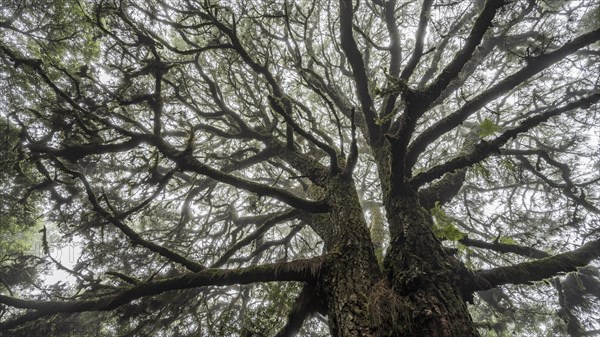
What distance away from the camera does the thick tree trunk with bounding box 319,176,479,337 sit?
2229mm

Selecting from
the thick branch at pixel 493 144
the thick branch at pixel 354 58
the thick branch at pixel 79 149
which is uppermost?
the thick branch at pixel 354 58

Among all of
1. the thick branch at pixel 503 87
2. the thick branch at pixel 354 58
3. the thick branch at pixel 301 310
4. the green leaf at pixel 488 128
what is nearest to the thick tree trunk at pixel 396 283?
the thick branch at pixel 301 310

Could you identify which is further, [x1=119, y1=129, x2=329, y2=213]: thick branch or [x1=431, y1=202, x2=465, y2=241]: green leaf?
[x1=431, y1=202, x2=465, y2=241]: green leaf

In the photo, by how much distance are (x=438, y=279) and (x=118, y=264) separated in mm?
5632

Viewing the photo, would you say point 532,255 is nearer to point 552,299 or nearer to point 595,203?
point 552,299

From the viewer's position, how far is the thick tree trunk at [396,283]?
2.23m

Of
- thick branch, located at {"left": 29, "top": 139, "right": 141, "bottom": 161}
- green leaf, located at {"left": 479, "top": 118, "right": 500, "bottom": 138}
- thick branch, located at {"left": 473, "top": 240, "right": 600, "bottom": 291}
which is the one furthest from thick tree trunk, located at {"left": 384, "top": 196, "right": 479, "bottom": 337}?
thick branch, located at {"left": 29, "top": 139, "right": 141, "bottom": 161}

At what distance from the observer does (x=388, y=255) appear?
299 cm

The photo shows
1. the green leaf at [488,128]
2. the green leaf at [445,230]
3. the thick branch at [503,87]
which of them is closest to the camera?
the thick branch at [503,87]

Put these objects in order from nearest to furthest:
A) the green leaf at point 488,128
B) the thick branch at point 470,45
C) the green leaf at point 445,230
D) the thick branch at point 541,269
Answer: the thick branch at point 470,45 < the thick branch at point 541,269 < the green leaf at point 488,128 < the green leaf at point 445,230

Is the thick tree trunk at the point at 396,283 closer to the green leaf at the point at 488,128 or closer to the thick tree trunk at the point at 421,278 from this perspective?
the thick tree trunk at the point at 421,278

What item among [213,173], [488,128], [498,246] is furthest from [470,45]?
[213,173]

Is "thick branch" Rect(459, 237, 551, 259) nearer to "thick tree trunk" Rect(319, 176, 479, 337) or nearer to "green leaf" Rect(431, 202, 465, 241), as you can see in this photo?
"green leaf" Rect(431, 202, 465, 241)

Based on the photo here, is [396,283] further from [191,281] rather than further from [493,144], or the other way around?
[191,281]
